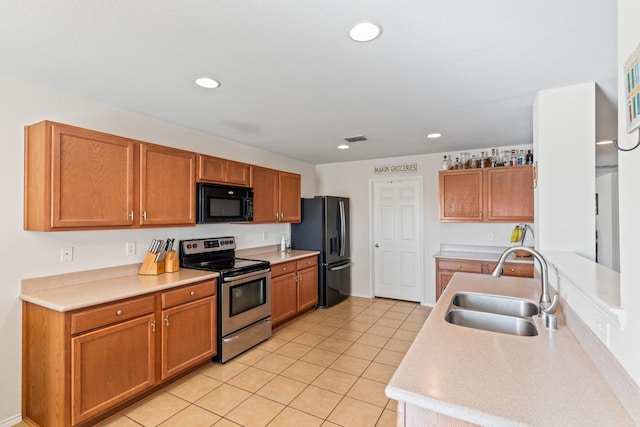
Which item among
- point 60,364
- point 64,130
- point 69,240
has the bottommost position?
point 60,364

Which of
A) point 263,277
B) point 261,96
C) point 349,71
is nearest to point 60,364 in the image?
point 263,277

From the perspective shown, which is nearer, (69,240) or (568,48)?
(568,48)

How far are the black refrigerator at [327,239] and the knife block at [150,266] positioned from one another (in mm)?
2351

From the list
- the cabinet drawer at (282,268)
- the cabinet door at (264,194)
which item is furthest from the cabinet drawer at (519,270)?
the cabinet door at (264,194)

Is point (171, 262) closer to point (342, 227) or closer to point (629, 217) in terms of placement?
point (342, 227)

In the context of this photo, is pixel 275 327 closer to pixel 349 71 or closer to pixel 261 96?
pixel 261 96

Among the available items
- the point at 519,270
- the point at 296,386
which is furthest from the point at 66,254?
the point at 519,270

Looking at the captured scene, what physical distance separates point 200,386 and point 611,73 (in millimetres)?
3765

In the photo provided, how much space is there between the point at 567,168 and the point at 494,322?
4.28ft

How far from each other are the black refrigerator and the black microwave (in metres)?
1.28

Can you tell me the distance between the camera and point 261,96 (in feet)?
8.20

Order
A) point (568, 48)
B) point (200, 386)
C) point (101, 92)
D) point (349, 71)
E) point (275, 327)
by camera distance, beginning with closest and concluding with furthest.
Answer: point (568, 48)
point (349, 71)
point (101, 92)
point (200, 386)
point (275, 327)

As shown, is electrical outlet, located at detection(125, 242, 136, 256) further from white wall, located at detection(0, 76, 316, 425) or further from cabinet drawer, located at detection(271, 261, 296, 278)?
cabinet drawer, located at detection(271, 261, 296, 278)

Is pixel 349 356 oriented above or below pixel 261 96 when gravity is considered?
below
